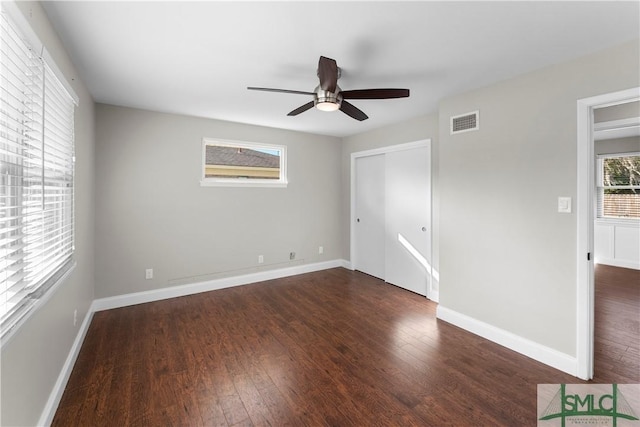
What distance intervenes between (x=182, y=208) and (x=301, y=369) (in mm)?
2636

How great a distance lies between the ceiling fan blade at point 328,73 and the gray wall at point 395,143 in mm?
2035

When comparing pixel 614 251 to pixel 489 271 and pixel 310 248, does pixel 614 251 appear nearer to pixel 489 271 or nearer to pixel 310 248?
pixel 489 271

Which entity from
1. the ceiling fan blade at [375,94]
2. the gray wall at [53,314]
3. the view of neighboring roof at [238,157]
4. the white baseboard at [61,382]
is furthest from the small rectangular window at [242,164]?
the ceiling fan blade at [375,94]

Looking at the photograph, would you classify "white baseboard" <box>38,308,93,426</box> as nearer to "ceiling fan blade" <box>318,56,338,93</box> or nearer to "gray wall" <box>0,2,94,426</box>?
"gray wall" <box>0,2,94,426</box>

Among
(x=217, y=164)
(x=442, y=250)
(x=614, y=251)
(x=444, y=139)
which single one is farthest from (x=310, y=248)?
(x=614, y=251)

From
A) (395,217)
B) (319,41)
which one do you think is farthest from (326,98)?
(395,217)

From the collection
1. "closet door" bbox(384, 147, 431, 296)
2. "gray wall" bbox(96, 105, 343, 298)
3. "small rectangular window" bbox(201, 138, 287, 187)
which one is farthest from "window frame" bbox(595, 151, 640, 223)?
"small rectangular window" bbox(201, 138, 287, 187)

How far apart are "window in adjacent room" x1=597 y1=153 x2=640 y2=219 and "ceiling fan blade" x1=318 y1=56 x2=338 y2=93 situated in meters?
6.52

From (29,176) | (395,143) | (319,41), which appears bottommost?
(29,176)

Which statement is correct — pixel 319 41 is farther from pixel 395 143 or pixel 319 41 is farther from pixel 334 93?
pixel 395 143

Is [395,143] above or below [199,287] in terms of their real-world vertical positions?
above

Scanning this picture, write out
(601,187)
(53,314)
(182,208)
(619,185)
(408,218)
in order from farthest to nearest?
1. (601,187)
2. (619,185)
3. (408,218)
4. (182,208)
5. (53,314)

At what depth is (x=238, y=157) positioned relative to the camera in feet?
13.9

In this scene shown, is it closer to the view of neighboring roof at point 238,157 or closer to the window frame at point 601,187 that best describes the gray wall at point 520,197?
the view of neighboring roof at point 238,157
